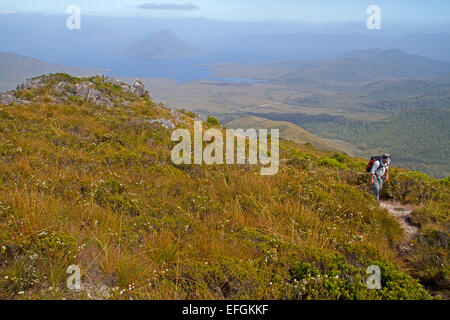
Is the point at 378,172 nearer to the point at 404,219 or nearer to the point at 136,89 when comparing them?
the point at 404,219

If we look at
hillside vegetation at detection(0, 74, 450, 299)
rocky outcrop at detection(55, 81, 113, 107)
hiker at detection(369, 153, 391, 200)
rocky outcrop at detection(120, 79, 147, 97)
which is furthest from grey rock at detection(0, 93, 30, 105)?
hiker at detection(369, 153, 391, 200)

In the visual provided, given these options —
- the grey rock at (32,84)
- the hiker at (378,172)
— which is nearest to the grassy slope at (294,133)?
the grey rock at (32,84)

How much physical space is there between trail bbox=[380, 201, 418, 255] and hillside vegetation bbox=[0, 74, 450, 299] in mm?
177

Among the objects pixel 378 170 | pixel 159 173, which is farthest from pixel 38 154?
pixel 378 170

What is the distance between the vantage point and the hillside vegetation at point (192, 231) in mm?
2945

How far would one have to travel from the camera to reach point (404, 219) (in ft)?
19.9

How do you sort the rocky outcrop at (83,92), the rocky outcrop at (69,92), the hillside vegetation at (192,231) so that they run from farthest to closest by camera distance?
the rocky outcrop at (83,92) → the rocky outcrop at (69,92) → the hillside vegetation at (192,231)

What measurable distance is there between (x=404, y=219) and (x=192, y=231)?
194 inches

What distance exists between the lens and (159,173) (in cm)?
679

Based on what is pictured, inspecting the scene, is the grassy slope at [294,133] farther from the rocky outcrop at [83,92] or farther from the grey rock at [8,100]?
the grey rock at [8,100]

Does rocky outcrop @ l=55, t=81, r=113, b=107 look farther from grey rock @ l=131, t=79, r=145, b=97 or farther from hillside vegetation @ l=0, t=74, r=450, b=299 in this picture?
hillside vegetation @ l=0, t=74, r=450, b=299

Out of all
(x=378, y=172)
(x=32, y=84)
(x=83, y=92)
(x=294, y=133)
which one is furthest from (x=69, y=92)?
(x=294, y=133)

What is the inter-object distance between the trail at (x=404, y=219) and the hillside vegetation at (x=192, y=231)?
177mm

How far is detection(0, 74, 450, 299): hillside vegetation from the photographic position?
2945 millimetres
